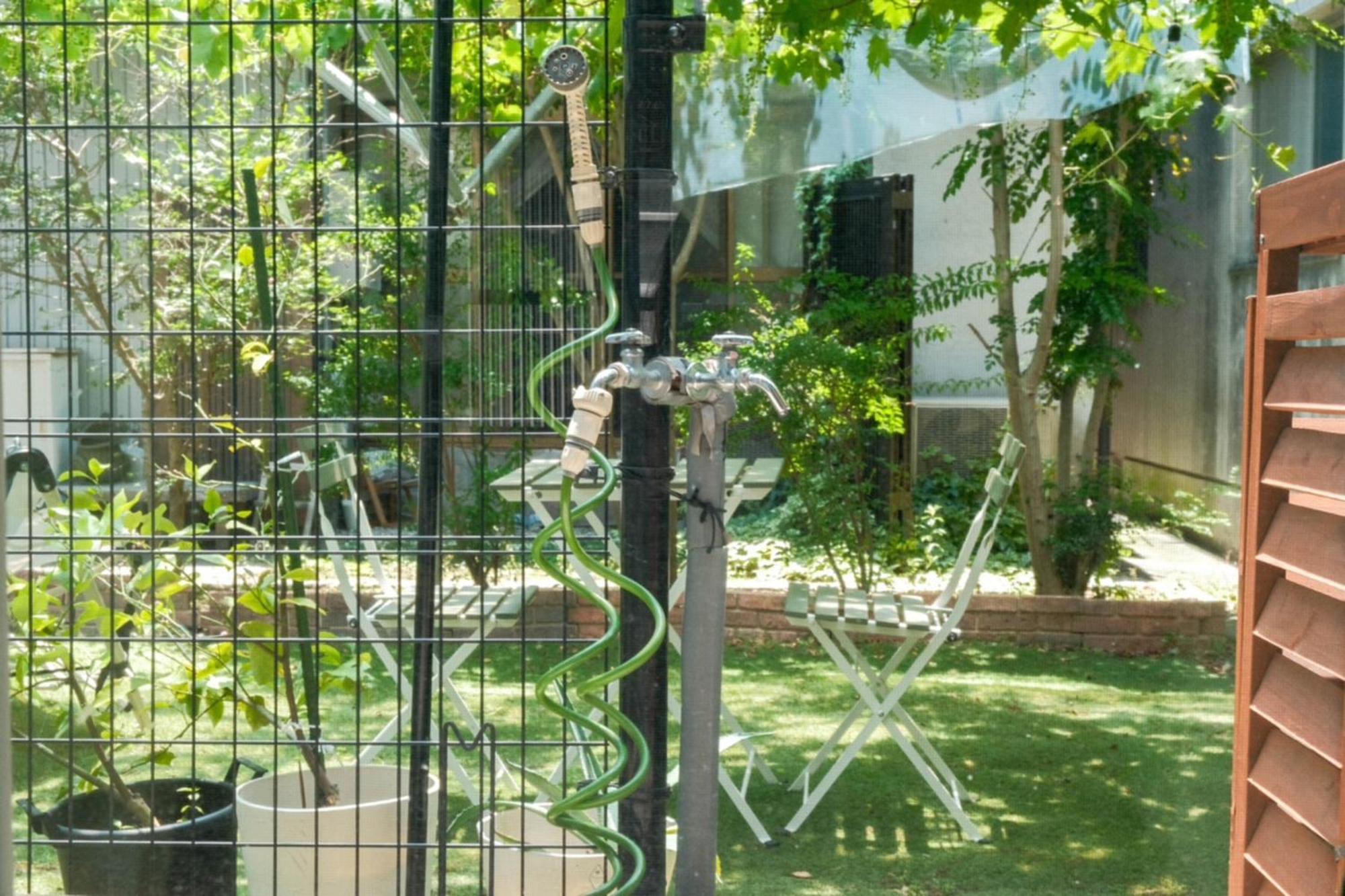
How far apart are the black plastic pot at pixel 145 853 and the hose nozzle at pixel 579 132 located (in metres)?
1.22

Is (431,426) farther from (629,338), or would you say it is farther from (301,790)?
(301,790)

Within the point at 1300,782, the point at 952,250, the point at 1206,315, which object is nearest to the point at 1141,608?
the point at 952,250

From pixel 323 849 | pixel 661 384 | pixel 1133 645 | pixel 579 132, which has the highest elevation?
pixel 579 132

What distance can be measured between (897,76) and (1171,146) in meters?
2.21

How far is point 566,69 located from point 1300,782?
1.36m

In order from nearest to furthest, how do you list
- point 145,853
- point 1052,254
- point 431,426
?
point 431,426 < point 145,853 < point 1052,254

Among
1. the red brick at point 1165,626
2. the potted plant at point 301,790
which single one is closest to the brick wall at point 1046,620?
the red brick at point 1165,626

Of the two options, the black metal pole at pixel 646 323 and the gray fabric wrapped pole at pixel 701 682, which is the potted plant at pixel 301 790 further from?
the gray fabric wrapped pole at pixel 701 682

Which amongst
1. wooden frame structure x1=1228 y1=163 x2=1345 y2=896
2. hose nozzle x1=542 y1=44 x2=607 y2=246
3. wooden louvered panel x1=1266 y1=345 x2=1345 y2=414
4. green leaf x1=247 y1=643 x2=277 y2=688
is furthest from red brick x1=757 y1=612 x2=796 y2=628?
hose nozzle x1=542 y1=44 x2=607 y2=246

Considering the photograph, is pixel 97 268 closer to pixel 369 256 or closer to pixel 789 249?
pixel 369 256

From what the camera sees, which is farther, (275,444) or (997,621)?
(997,621)

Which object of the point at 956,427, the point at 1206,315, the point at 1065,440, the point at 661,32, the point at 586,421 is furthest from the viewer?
the point at 1206,315

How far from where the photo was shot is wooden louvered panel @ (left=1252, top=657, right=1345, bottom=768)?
1842mm

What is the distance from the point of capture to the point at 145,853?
103 inches
